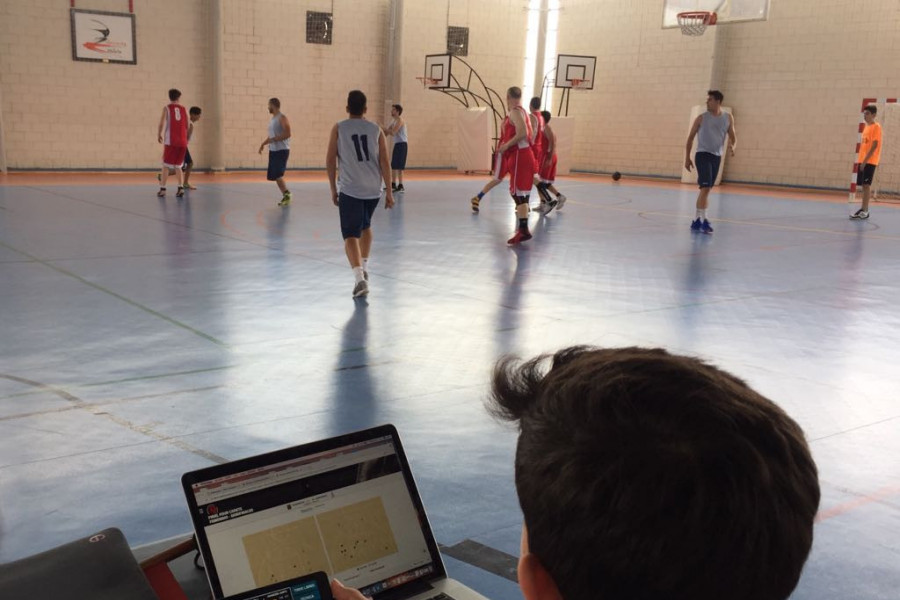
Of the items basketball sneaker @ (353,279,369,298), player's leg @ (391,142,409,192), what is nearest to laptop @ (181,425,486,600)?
basketball sneaker @ (353,279,369,298)

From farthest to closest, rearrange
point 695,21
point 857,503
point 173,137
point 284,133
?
point 695,21 → point 173,137 → point 284,133 → point 857,503

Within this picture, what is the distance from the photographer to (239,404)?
4.34m

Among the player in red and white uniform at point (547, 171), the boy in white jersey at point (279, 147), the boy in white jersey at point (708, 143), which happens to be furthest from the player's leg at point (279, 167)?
the boy in white jersey at point (708, 143)

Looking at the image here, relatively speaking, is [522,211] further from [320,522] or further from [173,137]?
[320,522]

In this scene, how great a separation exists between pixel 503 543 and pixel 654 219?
11041mm

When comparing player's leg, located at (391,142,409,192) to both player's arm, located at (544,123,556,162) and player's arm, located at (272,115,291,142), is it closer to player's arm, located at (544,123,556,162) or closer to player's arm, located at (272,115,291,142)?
player's arm, located at (272,115,291,142)

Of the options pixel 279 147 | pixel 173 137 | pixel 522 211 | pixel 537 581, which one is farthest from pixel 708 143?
pixel 537 581

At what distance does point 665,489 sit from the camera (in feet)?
2.52

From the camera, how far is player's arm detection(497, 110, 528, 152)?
10.6 meters

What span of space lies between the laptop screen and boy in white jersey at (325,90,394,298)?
5.23 metres

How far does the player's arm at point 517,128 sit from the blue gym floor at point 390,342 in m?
1.23

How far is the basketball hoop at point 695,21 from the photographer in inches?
694

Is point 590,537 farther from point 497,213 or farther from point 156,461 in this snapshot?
point 497,213

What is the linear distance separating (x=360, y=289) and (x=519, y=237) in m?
3.68
